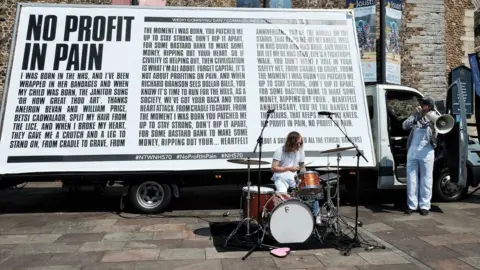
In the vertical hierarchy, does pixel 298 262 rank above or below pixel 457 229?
below

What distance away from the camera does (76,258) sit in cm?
478

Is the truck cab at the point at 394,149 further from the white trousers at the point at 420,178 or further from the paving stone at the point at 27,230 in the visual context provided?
the paving stone at the point at 27,230

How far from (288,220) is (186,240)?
1629 millimetres

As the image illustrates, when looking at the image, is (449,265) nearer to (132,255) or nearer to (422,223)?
(422,223)

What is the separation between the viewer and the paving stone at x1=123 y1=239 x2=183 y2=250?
17.3 ft

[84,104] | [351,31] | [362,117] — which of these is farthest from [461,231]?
[84,104]

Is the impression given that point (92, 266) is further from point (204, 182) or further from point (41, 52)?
point (41, 52)

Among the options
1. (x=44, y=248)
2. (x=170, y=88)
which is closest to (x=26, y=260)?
(x=44, y=248)

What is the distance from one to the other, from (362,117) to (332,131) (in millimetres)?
631

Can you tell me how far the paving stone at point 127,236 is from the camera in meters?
5.62

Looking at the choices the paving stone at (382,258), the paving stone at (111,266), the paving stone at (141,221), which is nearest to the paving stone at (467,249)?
the paving stone at (382,258)

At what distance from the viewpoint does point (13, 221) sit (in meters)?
6.80

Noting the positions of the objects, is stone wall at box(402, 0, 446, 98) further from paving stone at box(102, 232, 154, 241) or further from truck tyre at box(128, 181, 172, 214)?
paving stone at box(102, 232, 154, 241)

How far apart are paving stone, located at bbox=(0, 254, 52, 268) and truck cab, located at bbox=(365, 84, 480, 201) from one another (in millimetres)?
5676
